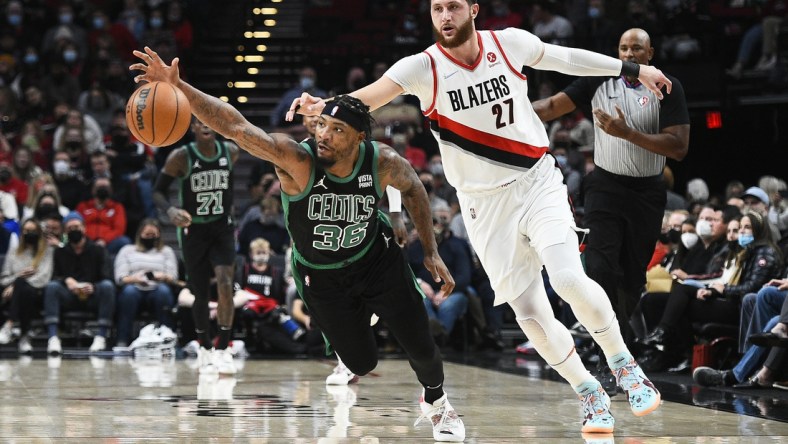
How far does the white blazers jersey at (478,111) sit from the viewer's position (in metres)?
6.00

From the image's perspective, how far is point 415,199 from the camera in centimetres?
625

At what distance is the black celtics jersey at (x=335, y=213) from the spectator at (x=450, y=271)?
7.35 m

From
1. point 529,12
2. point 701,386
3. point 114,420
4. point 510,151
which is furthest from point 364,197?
point 529,12

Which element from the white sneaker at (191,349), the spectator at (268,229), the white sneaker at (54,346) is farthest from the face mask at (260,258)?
the white sneaker at (54,346)

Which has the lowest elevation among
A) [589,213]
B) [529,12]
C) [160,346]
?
[160,346]

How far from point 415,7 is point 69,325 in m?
8.82

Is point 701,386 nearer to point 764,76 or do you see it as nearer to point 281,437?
Answer: point 281,437

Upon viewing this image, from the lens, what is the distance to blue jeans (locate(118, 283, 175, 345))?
44.0 ft

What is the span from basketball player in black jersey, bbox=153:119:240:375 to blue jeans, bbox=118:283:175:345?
3036 mm

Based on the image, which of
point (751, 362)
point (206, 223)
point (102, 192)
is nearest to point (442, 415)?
point (751, 362)

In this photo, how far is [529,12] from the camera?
19312 mm

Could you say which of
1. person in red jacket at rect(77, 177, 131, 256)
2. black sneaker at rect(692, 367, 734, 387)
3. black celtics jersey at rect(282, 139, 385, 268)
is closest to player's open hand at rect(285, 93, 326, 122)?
black celtics jersey at rect(282, 139, 385, 268)

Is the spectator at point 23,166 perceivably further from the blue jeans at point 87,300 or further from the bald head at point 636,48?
the bald head at point 636,48

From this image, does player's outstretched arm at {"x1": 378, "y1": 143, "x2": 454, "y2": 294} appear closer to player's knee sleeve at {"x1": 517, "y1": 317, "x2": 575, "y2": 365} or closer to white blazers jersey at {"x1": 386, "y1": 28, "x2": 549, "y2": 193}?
white blazers jersey at {"x1": 386, "y1": 28, "x2": 549, "y2": 193}
